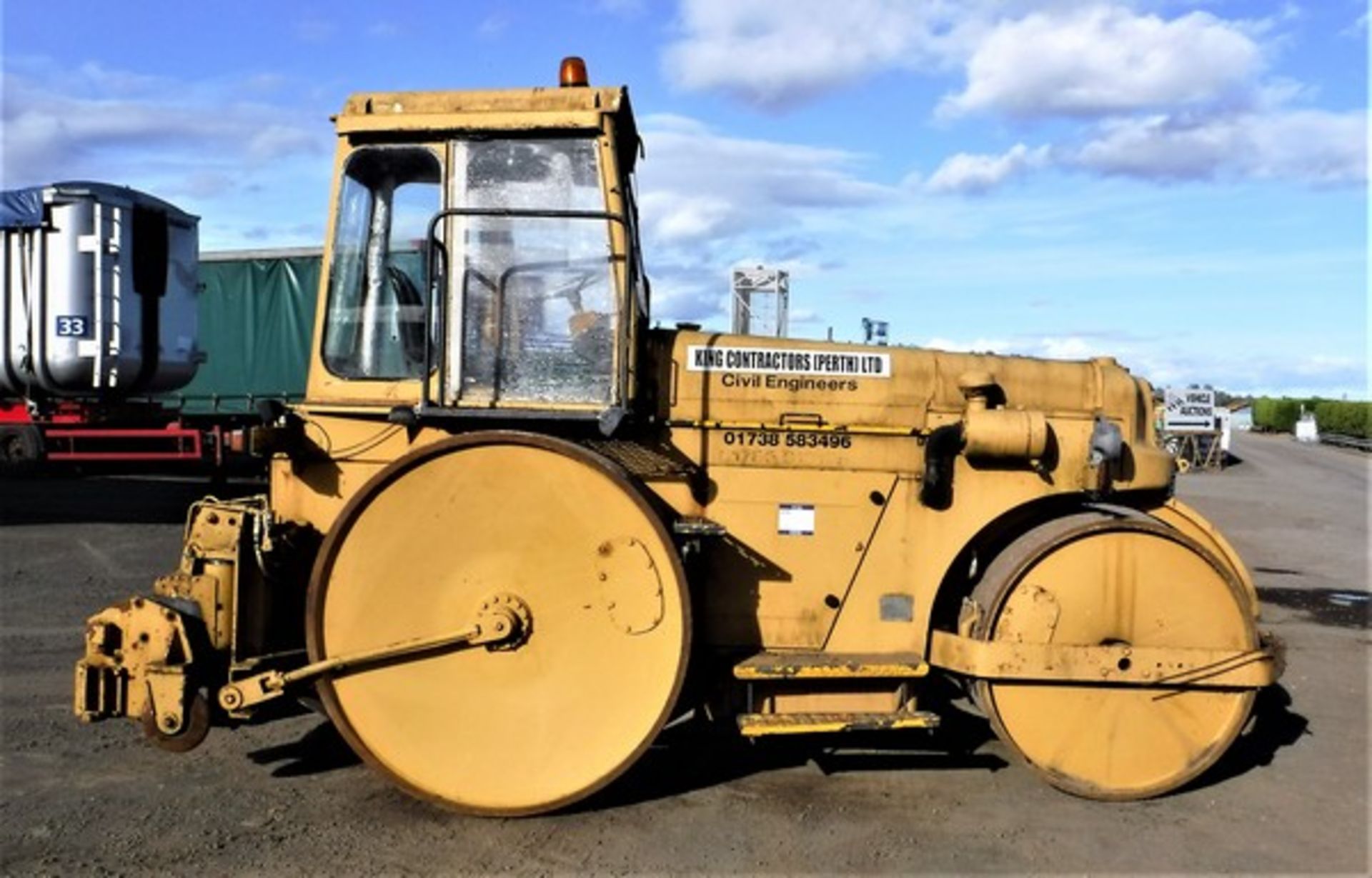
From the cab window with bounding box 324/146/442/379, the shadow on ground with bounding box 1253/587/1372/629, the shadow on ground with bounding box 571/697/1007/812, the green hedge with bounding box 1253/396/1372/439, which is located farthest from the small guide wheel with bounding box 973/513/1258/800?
the green hedge with bounding box 1253/396/1372/439

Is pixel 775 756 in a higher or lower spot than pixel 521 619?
lower

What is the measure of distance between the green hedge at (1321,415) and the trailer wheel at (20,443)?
4824 centimetres

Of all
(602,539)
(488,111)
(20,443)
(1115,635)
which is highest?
(488,111)

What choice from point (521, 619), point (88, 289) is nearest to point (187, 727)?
point (521, 619)

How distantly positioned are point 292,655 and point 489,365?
165 cm

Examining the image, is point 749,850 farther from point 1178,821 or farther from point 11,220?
point 11,220

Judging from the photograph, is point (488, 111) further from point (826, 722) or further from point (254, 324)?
point (254, 324)

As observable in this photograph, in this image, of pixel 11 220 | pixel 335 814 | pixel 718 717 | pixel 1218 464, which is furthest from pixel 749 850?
pixel 1218 464

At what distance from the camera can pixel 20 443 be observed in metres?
15.2

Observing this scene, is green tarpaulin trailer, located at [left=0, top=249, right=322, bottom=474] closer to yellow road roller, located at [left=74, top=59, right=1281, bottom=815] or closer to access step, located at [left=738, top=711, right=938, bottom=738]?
yellow road roller, located at [left=74, top=59, right=1281, bottom=815]

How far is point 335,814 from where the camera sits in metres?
5.04

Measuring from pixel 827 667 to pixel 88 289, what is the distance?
39.5 ft

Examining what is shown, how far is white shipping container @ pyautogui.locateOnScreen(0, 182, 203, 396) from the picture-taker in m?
13.7

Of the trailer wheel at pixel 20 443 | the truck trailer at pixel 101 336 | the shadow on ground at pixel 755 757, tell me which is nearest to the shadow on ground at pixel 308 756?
the shadow on ground at pixel 755 757
